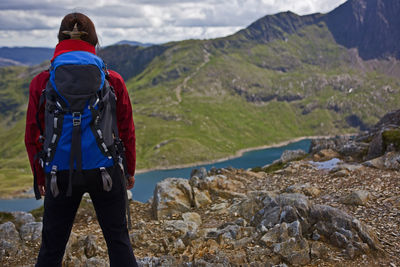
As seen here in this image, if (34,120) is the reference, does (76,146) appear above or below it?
below

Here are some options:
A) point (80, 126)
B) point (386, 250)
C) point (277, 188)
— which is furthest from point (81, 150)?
point (277, 188)

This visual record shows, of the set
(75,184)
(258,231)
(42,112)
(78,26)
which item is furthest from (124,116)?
(258,231)

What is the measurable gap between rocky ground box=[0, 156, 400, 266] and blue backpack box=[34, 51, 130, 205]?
540 centimetres

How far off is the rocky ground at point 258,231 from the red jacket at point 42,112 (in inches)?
192

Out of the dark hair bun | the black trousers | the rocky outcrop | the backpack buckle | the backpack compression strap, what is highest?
the dark hair bun

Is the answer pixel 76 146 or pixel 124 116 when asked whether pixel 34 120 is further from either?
pixel 124 116

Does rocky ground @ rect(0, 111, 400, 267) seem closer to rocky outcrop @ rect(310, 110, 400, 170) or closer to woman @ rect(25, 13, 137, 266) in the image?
rocky outcrop @ rect(310, 110, 400, 170)

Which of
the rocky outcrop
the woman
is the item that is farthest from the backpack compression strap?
the rocky outcrop

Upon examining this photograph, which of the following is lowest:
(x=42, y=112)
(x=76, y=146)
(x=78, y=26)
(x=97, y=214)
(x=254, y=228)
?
(x=254, y=228)

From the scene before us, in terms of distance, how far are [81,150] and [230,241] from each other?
748 centimetres

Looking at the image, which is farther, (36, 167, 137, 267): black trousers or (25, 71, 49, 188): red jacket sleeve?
(25, 71, 49, 188): red jacket sleeve

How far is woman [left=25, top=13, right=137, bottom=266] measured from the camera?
5.70 m

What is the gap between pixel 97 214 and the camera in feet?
20.3

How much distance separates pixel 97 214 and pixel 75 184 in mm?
950
